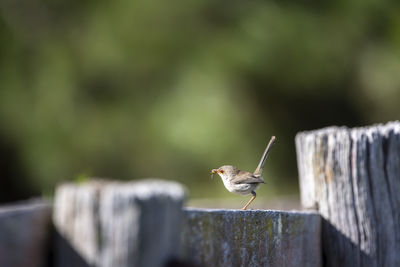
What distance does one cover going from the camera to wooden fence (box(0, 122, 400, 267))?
1.59 m

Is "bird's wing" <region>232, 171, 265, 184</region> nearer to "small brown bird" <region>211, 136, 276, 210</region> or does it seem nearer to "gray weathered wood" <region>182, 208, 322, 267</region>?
"small brown bird" <region>211, 136, 276, 210</region>

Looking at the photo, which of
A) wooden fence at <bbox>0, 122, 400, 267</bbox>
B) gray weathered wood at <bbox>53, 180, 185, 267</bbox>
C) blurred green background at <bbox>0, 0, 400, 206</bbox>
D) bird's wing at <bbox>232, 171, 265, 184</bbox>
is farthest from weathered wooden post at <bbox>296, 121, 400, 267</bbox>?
blurred green background at <bbox>0, 0, 400, 206</bbox>

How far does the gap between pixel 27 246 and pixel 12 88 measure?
25.1 feet

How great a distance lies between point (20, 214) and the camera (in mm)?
2500

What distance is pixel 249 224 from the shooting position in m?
1.49

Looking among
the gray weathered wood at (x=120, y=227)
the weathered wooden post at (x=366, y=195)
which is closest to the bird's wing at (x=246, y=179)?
the weathered wooden post at (x=366, y=195)

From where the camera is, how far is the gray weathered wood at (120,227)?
262 cm

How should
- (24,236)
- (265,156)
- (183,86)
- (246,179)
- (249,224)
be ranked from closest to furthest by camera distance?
(249,224), (265,156), (246,179), (24,236), (183,86)

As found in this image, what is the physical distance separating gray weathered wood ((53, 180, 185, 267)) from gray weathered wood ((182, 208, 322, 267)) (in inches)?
28.9

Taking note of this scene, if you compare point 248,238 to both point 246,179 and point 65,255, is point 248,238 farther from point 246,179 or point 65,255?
point 65,255

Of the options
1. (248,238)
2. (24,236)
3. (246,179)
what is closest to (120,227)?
(24,236)

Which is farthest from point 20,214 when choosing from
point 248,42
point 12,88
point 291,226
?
point 12,88

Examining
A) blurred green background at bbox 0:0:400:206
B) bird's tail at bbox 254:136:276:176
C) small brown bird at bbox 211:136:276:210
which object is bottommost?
small brown bird at bbox 211:136:276:210

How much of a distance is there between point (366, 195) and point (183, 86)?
21.8 ft
